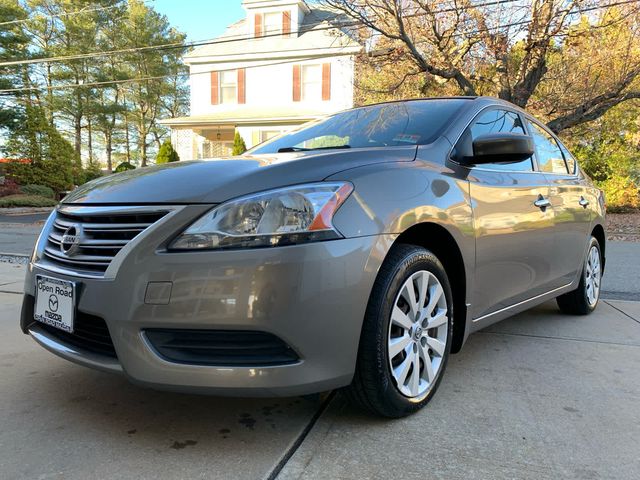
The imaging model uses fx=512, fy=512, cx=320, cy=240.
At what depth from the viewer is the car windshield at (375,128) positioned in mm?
2857

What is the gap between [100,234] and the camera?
211 centimetres

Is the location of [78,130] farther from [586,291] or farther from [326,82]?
[586,291]

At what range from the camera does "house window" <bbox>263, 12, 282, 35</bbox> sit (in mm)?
20938

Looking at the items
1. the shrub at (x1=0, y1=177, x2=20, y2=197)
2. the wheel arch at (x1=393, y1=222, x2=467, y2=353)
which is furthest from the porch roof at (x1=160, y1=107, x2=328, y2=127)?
the wheel arch at (x1=393, y1=222, x2=467, y2=353)

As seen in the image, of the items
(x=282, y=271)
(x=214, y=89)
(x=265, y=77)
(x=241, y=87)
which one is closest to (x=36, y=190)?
(x=214, y=89)

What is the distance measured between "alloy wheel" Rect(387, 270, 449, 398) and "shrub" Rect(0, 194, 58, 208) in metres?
18.9

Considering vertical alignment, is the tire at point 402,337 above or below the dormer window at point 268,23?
below

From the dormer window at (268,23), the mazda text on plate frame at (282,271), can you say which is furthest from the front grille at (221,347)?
the dormer window at (268,23)

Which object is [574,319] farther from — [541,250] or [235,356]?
[235,356]

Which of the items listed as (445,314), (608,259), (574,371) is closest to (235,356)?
(445,314)

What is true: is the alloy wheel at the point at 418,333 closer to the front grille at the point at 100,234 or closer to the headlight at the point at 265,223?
the headlight at the point at 265,223

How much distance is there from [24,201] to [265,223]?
19072 millimetres

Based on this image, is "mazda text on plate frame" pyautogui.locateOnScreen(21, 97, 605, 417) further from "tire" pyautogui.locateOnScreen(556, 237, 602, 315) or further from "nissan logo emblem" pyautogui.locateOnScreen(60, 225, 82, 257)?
"tire" pyautogui.locateOnScreen(556, 237, 602, 315)

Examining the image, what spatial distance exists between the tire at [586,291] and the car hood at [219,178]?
252 centimetres
